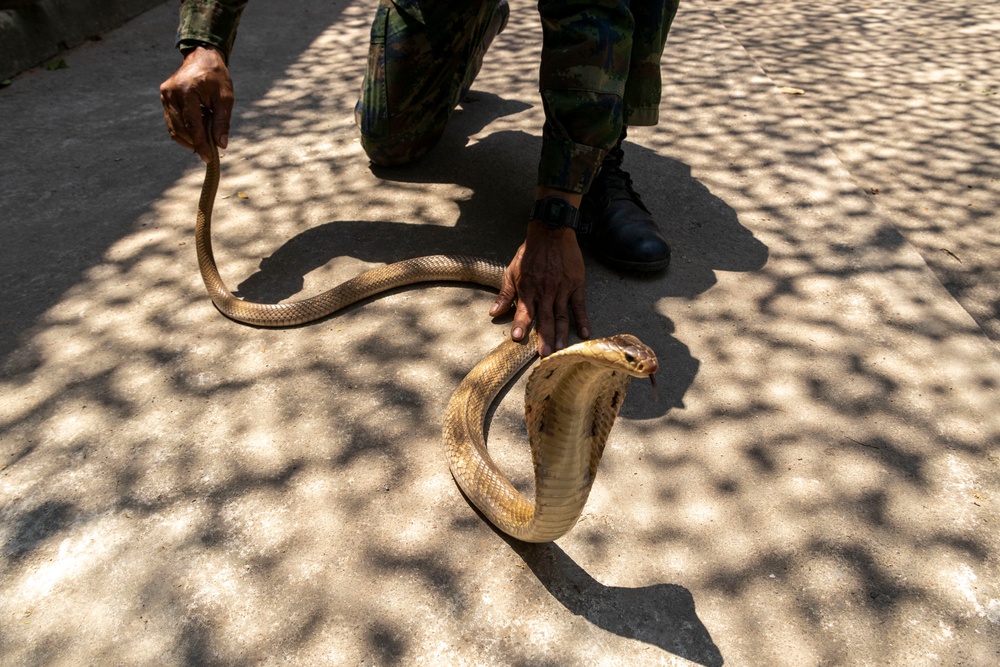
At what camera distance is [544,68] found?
9.28 feet

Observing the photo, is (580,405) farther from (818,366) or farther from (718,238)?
(718,238)

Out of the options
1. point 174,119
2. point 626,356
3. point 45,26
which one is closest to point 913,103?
point 174,119

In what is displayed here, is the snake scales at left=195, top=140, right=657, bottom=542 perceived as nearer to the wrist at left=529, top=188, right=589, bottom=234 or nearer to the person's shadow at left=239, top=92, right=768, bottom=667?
the person's shadow at left=239, top=92, right=768, bottom=667

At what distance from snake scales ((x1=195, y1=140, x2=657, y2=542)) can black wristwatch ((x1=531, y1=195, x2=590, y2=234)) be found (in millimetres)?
366

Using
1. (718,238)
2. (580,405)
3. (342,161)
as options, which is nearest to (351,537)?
(580,405)

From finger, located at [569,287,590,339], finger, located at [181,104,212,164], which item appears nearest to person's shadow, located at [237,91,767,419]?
finger, located at [569,287,590,339]

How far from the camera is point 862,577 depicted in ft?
6.53

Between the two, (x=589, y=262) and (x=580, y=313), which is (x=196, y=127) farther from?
(x=589, y=262)

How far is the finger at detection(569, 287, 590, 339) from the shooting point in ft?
9.02

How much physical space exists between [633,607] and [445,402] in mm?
959

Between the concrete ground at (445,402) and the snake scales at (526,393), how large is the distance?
9 cm

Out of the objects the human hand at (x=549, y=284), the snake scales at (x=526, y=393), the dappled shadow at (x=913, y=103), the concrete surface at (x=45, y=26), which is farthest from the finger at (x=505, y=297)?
the concrete surface at (x=45, y=26)

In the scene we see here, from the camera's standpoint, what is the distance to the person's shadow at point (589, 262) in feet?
6.24

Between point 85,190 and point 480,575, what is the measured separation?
9.55 ft
